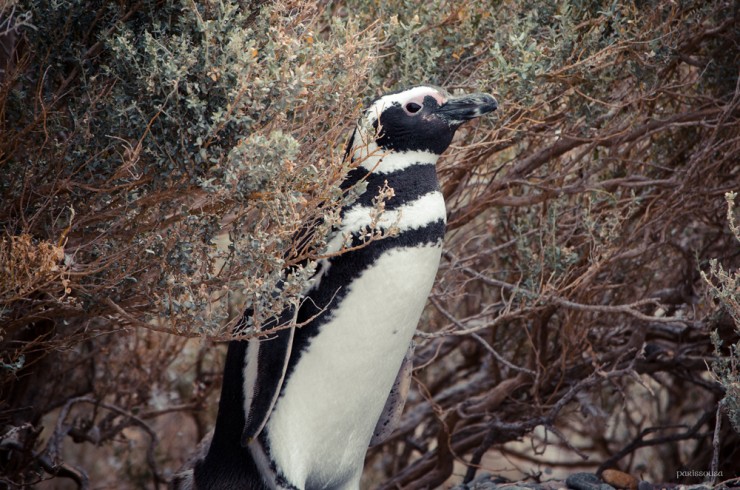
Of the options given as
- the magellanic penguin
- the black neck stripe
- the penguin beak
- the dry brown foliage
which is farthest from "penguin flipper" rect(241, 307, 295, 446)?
the penguin beak

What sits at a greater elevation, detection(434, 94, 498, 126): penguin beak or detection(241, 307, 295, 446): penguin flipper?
detection(434, 94, 498, 126): penguin beak

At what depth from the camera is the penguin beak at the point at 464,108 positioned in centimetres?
220

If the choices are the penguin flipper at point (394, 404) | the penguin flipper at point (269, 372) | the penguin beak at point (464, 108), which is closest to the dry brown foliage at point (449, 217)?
the penguin flipper at point (269, 372)

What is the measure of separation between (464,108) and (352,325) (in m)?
0.55

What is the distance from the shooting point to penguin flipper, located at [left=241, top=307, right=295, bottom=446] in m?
2.13

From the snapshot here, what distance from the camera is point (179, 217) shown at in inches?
86.4

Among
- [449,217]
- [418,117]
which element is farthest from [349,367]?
[449,217]

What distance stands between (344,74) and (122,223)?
0.62 m

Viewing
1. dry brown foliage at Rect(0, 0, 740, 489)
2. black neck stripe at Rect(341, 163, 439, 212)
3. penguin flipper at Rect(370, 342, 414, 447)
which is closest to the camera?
dry brown foliage at Rect(0, 0, 740, 489)

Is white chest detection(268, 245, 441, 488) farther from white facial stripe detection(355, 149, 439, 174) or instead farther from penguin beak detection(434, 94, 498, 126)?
penguin beak detection(434, 94, 498, 126)

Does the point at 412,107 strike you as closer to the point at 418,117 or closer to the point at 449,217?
the point at 418,117

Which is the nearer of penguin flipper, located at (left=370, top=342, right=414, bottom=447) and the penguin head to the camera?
the penguin head

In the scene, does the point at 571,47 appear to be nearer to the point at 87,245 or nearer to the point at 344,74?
the point at 344,74

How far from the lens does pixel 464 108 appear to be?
2195mm
